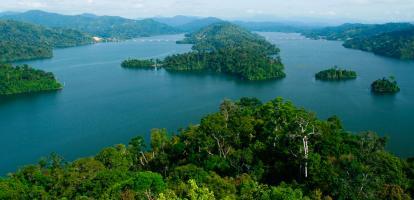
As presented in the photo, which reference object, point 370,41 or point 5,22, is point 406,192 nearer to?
point 370,41

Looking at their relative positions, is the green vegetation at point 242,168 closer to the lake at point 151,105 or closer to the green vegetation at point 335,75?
the lake at point 151,105

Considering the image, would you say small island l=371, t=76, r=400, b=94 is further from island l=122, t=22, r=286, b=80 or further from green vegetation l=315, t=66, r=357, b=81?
island l=122, t=22, r=286, b=80

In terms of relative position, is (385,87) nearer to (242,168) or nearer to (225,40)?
(242,168)

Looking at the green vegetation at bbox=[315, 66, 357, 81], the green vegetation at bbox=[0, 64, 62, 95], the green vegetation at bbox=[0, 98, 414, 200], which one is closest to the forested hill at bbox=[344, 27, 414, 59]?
the green vegetation at bbox=[315, 66, 357, 81]

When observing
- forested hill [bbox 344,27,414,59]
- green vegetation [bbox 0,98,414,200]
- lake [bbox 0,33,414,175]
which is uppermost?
forested hill [bbox 344,27,414,59]

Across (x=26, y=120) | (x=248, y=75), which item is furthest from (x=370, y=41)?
(x=26, y=120)

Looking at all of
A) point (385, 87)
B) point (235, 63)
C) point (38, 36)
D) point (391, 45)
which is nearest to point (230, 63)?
point (235, 63)
